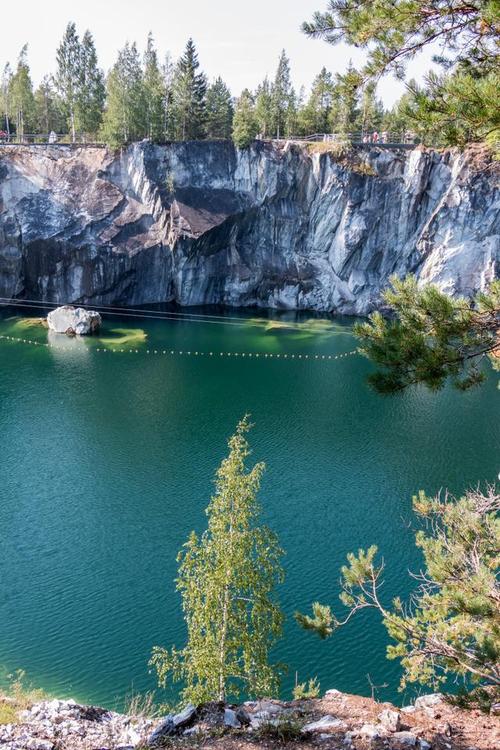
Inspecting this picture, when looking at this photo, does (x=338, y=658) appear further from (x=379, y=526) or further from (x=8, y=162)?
(x=8, y=162)

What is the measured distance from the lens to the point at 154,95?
53.6 meters

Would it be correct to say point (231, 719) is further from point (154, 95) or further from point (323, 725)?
point (154, 95)

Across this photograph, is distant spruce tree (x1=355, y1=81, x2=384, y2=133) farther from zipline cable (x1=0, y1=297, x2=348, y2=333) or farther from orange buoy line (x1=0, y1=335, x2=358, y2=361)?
orange buoy line (x1=0, y1=335, x2=358, y2=361)

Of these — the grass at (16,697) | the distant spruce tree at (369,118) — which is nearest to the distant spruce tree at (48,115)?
the distant spruce tree at (369,118)

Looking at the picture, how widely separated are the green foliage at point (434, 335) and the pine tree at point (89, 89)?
56.1 m

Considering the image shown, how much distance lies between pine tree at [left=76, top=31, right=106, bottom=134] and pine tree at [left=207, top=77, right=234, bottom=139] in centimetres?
1036

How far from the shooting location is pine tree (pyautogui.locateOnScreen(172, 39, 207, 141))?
179 feet

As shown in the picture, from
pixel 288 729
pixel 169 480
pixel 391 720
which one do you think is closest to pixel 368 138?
pixel 169 480

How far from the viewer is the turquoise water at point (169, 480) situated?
16250 mm

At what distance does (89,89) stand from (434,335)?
58.0 metres

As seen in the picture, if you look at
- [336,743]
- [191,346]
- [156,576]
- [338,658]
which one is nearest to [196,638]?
[336,743]

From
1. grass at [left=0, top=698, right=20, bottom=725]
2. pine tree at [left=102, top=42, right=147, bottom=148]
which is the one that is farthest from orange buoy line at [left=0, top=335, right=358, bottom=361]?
grass at [left=0, top=698, right=20, bottom=725]

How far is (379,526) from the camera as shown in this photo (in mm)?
22031

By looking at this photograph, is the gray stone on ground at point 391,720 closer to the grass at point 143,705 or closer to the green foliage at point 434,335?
the green foliage at point 434,335
